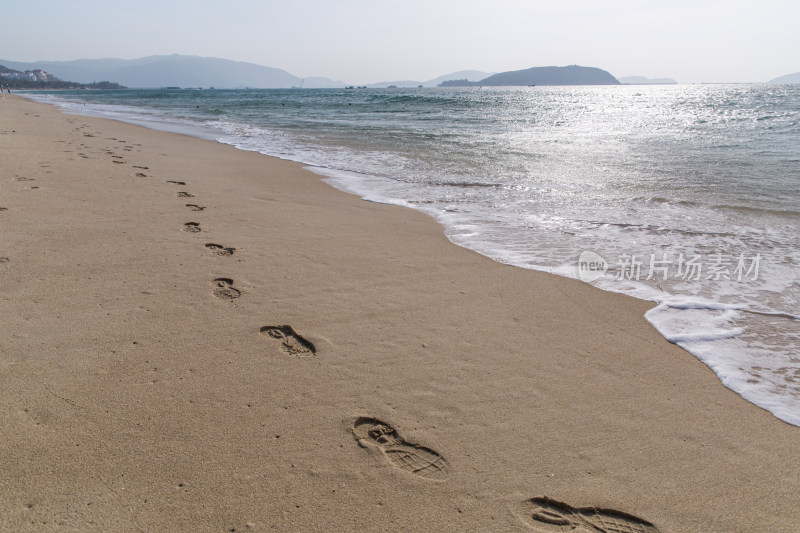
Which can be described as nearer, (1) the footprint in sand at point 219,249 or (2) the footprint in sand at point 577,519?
(2) the footprint in sand at point 577,519

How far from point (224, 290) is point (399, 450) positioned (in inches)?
69.7

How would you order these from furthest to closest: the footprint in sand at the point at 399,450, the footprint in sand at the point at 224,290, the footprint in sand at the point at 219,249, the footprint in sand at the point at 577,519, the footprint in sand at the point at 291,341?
the footprint in sand at the point at 219,249, the footprint in sand at the point at 224,290, the footprint in sand at the point at 291,341, the footprint in sand at the point at 399,450, the footprint in sand at the point at 577,519

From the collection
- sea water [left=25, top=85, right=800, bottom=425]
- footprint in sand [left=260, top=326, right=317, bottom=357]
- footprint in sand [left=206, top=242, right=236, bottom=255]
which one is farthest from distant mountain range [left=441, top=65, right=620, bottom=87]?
footprint in sand [left=260, top=326, right=317, bottom=357]

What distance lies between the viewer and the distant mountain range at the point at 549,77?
18300 centimetres

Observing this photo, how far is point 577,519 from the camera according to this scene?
1566mm

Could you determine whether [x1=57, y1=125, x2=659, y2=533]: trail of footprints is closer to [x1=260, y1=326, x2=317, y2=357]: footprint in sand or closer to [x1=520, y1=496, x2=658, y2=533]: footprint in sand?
[x1=520, y1=496, x2=658, y2=533]: footprint in sand

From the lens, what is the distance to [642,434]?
1991 millimetres

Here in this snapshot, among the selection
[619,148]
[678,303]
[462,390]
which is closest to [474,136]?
[619,148]

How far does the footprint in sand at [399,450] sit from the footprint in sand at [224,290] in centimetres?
143

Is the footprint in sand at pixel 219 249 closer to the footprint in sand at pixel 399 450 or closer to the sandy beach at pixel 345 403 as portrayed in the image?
the sandy beach at pixel 345 403

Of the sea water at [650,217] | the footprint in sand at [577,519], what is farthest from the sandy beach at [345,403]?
the sea water at [650,217]

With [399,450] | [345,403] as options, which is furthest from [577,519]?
[345,403]

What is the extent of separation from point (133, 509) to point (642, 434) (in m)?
2.02

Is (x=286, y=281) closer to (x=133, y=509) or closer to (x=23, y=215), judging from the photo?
(x=133, y=509)
